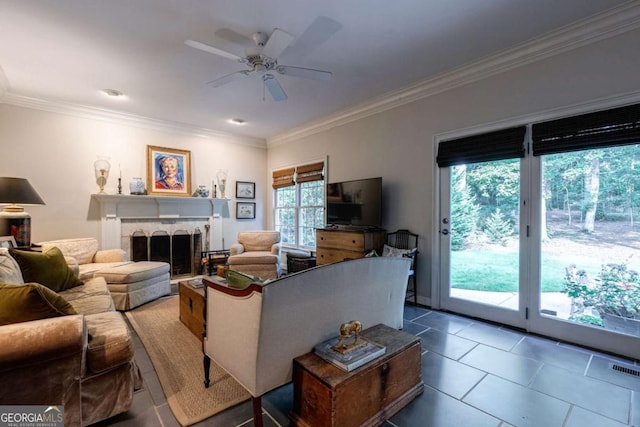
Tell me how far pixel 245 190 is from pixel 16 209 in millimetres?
3376

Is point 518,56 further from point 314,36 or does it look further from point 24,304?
point 24,304

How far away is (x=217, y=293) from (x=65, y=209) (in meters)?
4.07

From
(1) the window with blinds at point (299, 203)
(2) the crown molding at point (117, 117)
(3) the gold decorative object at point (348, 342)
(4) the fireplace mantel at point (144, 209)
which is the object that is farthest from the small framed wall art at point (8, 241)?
(1) the window with blinds at point (299, 203)

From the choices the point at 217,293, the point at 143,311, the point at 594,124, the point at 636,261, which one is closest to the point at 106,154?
the point at 143,311

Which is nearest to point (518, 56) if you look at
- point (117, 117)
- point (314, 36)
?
point (314, 36)

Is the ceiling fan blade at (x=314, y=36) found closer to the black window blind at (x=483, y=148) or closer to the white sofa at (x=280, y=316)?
the black window blind at (x=483, y=148)

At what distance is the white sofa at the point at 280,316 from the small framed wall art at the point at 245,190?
436 centimetres

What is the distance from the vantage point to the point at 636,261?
2.38m

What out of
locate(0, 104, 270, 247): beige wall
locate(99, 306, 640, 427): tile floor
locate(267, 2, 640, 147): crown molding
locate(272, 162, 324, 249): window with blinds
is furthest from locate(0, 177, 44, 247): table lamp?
locate(267, 2, 640, 147): crown molding

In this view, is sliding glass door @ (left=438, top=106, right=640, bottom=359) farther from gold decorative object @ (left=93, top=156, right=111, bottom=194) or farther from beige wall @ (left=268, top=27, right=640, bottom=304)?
gold decorative object @ (left=93, top=156, right=111, bottom=194)

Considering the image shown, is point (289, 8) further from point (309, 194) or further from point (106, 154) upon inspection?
point (106, 154)

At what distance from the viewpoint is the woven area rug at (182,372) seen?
5.88ft

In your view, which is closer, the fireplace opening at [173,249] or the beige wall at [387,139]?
the beige wall at [387,139]

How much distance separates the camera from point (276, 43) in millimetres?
2357
